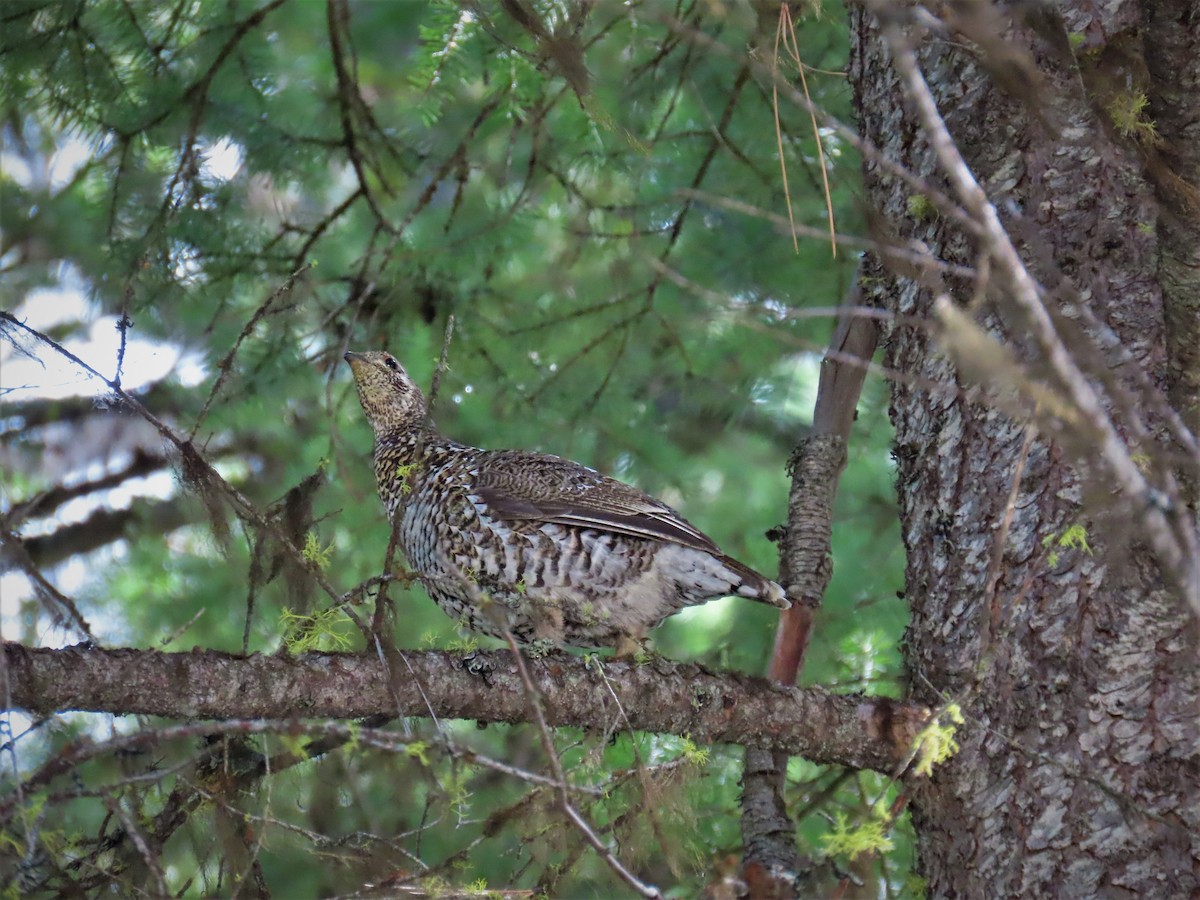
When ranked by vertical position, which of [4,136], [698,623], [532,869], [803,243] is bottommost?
[532,869]

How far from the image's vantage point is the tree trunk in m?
2.84

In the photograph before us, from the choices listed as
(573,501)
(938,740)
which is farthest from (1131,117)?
(573,501)

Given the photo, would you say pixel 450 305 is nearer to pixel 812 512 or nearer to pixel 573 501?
pixel 573 501

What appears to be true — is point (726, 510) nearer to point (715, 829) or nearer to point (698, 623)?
point (698, 623)

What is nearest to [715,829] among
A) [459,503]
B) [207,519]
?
[459,503]

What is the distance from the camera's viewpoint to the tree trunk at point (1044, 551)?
9.32ft

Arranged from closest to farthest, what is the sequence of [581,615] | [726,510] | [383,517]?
1. [581,615]
2. [383,517]
3. [726,510]

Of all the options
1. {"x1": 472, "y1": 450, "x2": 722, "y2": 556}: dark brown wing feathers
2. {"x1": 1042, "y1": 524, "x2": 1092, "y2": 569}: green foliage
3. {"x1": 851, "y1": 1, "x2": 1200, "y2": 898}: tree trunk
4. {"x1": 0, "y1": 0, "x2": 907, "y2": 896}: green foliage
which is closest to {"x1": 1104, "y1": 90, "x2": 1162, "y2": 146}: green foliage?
{"x1": 851, "y1": 1, "x2": 1200, "y2": 898}: tree trunk

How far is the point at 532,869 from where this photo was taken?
4234mm

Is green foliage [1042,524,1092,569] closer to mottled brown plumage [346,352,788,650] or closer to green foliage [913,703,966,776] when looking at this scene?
green foliage [913,703,966,776]

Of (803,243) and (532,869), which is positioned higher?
(803,243)

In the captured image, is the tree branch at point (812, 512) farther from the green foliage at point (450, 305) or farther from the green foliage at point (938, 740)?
the green foliage at point (938, 740)

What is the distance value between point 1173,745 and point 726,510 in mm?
4364

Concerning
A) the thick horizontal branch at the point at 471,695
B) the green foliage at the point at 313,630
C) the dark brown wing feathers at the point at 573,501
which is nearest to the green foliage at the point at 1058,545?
the thick horizontal branch at the point at 471,695
